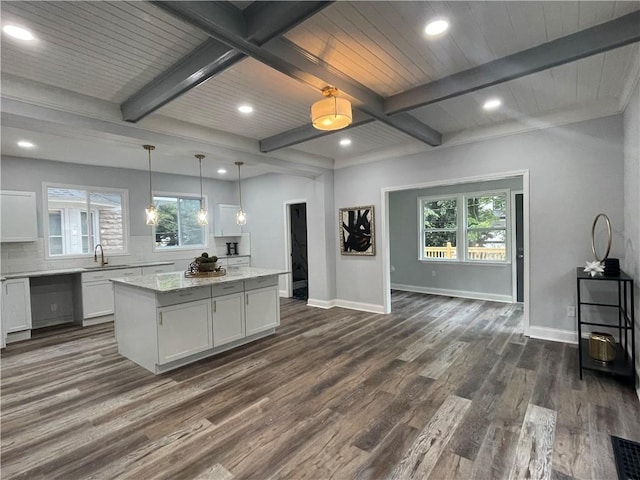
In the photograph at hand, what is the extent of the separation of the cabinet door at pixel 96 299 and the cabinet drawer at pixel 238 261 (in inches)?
97.4

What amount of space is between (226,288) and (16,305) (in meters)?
3.21

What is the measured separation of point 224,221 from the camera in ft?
24.1

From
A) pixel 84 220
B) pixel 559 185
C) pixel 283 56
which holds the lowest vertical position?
pixel 84 220

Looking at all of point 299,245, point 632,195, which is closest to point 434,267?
point 299,245

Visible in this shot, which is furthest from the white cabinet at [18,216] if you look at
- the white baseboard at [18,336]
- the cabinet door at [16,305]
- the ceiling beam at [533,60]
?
the ceiling beam at [533,60]

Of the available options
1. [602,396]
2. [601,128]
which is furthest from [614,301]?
[601,128]

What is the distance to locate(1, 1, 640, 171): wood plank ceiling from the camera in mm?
1957

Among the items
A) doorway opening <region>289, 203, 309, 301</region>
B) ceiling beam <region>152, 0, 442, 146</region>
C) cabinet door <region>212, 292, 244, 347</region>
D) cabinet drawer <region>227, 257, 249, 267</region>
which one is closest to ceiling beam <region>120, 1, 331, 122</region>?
ceiling beam <region>152, 0, 442, 146</region>

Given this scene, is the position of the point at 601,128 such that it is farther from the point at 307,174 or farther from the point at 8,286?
the point at 8,286

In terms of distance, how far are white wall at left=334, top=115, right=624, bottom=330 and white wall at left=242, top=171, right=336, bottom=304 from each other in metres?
2.28

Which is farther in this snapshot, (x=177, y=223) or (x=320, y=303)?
(x=177, y=223)

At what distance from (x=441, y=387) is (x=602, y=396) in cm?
125

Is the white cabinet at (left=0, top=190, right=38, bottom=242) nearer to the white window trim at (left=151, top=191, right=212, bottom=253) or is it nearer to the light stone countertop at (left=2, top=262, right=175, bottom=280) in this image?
the light stone countertop at (left=2, top=262, right=175, bottom=280)

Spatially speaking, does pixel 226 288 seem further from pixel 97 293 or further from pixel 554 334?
pixel 554 334
